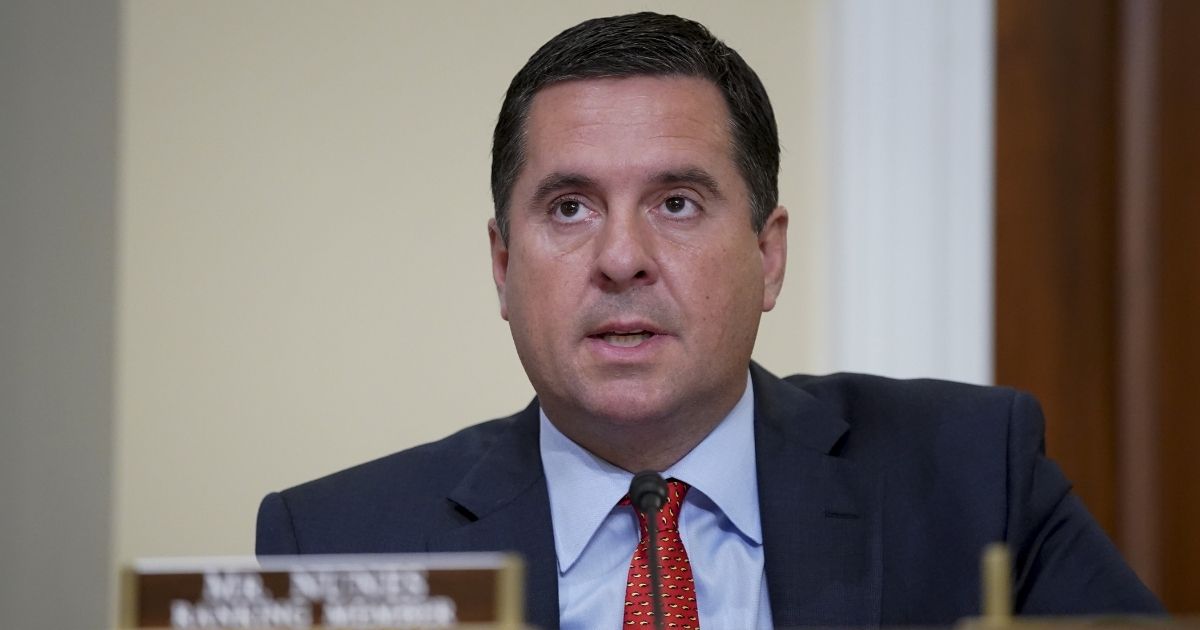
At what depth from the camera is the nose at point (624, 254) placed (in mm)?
1698

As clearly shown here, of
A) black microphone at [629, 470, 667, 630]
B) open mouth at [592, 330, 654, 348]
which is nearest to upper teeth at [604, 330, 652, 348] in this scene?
open mouth at [592, 330, 654, 348]

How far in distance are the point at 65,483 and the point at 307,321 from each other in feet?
1.97

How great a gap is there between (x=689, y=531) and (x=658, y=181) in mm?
493

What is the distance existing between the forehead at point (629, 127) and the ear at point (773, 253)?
0.15 m

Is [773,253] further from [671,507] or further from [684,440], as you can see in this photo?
[671,507]

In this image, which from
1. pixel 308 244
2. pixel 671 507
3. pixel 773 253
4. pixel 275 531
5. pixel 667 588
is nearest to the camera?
pixel 667 588

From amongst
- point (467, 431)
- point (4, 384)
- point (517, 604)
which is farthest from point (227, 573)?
point (4, 384)

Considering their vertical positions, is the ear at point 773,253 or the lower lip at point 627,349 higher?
the ear at point 773,253

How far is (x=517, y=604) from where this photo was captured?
984 millimetres

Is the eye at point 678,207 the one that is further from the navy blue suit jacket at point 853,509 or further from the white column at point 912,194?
the white column at point 912,194

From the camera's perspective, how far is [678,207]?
1.82m

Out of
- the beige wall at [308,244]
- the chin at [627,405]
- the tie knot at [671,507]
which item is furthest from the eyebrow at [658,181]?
the beige wall at [308,244]

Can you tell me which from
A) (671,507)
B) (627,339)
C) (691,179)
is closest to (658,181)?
(691,179)

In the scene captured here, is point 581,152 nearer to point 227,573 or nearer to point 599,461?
point 599,461
